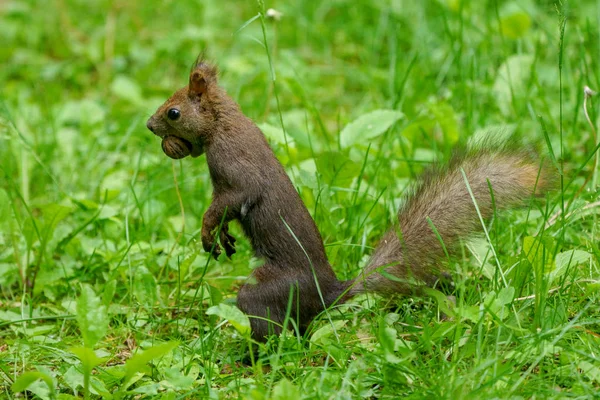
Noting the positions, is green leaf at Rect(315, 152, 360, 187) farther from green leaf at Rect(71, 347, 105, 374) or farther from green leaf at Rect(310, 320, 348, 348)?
green leaf at Rect(71, 347, 105, 374)

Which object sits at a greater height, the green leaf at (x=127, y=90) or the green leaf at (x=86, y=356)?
the green leaf at (x=127, y=90)

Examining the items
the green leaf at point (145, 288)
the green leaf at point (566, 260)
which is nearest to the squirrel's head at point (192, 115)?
the green leaf at point (145, 288)

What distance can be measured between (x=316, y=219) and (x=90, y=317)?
3.64ft

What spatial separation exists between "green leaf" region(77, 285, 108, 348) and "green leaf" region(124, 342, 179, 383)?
0.13 meters

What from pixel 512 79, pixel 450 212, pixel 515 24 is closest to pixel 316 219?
pixel 450 212

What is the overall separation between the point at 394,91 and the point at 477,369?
2368 millimetres

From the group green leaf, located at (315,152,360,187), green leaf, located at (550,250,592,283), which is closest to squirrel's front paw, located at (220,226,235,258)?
green leaf, located at (315,152,360,187)

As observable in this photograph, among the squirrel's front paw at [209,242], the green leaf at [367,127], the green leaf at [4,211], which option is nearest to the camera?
the squirrel's front paw at [209,242]

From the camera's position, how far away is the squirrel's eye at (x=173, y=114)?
2922 millimetres

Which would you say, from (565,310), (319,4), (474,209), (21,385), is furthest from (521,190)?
(319,4)

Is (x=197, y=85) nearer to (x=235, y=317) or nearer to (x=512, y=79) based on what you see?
(x=235, y=317)

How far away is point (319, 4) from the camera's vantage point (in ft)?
19.6

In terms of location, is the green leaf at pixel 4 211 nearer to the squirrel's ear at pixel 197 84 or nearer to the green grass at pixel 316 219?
the green grass at pixel 316 219

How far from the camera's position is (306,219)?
2.79 metres
